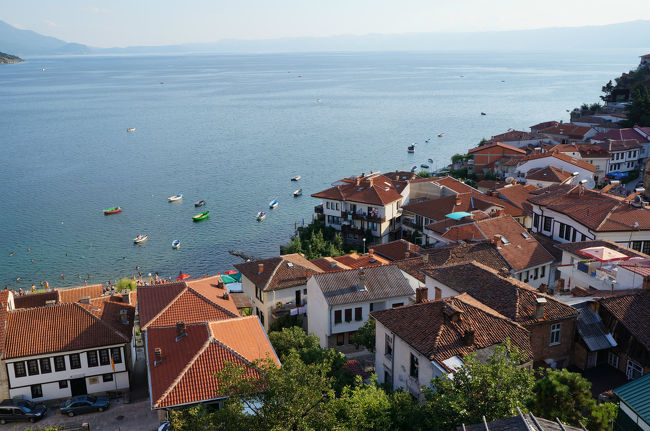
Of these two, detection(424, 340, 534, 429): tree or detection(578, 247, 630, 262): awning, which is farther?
detection(578, 247, 630, 262): awning

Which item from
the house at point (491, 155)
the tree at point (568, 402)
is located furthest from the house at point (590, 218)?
the house at point (491, 155)

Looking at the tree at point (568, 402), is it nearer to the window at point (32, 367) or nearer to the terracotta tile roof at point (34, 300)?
the window at point (32, 367)

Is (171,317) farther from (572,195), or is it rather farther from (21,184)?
(21,184)

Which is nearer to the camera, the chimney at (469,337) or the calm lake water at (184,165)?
the chimney at (469,337)

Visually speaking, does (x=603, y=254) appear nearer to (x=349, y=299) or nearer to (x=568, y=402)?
(x=349, y=299)

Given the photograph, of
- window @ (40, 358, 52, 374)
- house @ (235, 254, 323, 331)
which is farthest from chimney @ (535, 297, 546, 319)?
window @ (40, 358, 52, 374)

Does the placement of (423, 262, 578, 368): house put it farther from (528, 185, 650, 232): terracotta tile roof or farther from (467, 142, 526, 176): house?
(467, 142, 526, 176): house

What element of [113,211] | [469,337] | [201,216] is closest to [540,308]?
[469,337]
